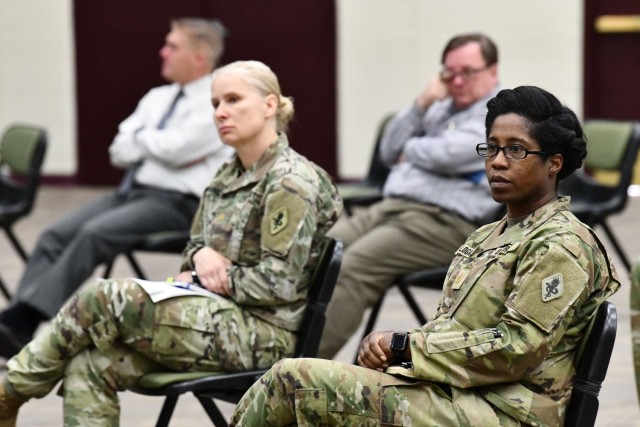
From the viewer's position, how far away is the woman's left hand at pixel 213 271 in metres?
3.80

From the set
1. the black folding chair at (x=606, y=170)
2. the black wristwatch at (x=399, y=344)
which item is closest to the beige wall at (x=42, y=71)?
the black folding chair at (x=606, y=170)

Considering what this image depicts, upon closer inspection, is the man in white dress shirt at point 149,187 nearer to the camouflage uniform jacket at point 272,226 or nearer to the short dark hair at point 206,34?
the short dark hair at point 206,34

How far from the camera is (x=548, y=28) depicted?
991cm

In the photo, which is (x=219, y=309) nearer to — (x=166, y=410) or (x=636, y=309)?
(x=166, y=410)

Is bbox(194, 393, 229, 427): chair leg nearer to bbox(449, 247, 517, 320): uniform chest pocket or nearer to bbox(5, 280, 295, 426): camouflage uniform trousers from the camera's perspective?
bbox(5, 280, 295, 426): camouflage uniform trousers

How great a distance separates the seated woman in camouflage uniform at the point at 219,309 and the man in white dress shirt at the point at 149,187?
1618mm

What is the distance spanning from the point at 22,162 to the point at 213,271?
2.96 metres

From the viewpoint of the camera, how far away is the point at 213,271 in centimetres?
382

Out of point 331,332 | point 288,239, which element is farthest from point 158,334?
point 331,332

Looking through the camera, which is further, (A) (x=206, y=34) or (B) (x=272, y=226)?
(A) (x=206, y=34)

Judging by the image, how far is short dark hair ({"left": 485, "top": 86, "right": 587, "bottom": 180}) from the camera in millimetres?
2957

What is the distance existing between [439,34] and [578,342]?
24.4ft

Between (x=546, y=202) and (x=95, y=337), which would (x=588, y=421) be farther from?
(x=95, y=337)

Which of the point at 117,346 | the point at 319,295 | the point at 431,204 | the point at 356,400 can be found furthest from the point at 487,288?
the point at 431,204
